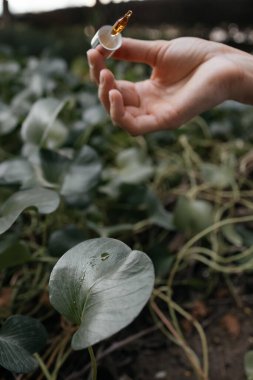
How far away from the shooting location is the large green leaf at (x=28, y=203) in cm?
59

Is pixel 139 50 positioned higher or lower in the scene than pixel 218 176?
higher

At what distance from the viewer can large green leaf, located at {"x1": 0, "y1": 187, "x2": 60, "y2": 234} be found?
59cm

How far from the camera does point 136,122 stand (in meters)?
0.70

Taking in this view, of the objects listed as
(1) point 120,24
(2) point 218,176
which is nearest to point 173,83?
(1) point 120,24

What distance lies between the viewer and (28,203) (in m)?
0.62

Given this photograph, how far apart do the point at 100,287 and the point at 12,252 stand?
296 mm

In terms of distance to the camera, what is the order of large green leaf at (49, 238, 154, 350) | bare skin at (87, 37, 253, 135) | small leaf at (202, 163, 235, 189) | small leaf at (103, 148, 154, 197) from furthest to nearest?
small leaf at (202, 163, 235, 189) → small leaf at (103, 148, 154, 197) → bare skin at (87, 37, 253, 135) → large green leaf at (49, 238, 154, 350)

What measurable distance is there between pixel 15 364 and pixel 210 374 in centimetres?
41

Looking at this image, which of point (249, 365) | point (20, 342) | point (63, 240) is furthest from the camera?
point (63, 240)

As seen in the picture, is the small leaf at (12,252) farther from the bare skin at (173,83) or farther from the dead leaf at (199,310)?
the dead leaf at (199,310)

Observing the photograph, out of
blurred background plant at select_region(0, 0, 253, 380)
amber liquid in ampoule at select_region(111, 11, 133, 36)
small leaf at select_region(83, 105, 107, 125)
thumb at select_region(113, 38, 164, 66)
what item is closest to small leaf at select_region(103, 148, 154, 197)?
blurred background plant at select_region(0, 0, 253, 380)

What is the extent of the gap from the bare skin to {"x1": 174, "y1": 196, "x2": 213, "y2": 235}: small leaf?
0.95 ft

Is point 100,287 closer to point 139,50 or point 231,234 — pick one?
point 139,50

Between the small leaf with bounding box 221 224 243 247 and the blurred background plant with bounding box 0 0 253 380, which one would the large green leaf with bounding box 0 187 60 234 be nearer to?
the blurred background plant with bounding box 0 0 253 380
